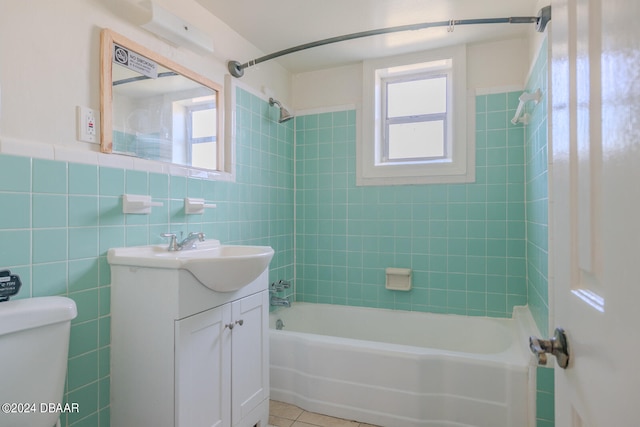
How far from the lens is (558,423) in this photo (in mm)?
732

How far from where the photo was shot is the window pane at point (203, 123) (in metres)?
1.96

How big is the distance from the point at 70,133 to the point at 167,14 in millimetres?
768

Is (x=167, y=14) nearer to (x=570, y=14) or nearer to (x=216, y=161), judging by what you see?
(x=216, y=161)

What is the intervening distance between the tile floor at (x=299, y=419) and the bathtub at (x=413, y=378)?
34 mm

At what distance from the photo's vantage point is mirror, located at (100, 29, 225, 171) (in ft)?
4.82

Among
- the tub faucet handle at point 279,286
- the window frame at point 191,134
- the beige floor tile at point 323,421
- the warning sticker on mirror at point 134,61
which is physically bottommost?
the beige floor tile at point 323,421

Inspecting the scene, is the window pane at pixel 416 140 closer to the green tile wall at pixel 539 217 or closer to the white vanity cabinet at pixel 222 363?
the green tile wall at pixel 539 217

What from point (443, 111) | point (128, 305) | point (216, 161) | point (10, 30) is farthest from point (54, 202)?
point (443, 111)

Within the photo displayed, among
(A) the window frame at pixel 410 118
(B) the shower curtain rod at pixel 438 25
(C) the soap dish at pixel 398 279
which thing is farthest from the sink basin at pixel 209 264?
(A) the window frame at pixel 410 118

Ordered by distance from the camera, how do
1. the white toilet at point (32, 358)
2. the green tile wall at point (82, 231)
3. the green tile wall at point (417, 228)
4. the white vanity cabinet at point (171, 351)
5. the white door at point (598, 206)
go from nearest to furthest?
1. the white door at point (598, 206)
2. the white toilet at point (32, 358)
3. the green tile wall at point (82, 231)
4. the white vanity cabinet at point (171, 351)
5. the green tile wall at point (417, 228)

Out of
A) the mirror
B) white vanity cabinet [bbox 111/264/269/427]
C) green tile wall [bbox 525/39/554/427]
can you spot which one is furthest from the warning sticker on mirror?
green tile wall [bbox 525/39/554/427]

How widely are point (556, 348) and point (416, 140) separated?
7.55ft

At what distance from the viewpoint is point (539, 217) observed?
189 centimetres

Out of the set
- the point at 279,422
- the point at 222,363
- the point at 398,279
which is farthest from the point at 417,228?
the point at 222,363
